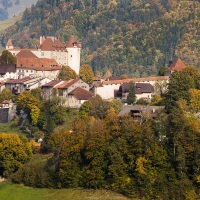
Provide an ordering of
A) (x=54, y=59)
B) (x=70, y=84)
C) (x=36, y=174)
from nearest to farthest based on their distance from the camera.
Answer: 1. (x=36, y=174)
2. (x=70, y=84)
3. (x=54, y=59)

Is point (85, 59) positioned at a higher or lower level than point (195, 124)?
higher

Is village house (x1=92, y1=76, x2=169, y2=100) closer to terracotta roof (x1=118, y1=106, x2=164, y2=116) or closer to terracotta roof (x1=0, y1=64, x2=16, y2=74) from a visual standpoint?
terracotta roof (x1=118, y1=106, x2=164, y2=116)

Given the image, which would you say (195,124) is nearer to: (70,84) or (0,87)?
(70,84)

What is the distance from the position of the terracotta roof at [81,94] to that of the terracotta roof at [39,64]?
1113 cm

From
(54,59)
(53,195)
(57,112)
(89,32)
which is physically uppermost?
(89,32)

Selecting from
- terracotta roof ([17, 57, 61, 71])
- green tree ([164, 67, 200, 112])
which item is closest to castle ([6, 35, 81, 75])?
terracotta roof ([17, 57, 61, 71])

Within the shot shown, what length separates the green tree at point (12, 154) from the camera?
57094 mm

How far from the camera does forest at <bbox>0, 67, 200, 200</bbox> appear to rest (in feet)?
161

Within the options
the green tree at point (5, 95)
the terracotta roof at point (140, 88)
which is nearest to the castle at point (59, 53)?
the green tree at point (5, 95)

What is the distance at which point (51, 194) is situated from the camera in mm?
51375

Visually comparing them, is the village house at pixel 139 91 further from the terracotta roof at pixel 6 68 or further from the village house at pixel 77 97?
the terracotta roof at pixel 6 68

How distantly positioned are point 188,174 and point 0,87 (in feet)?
126

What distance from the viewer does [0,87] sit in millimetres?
80188

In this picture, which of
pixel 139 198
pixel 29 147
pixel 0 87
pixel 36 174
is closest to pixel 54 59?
pixel 0 87
